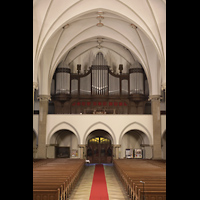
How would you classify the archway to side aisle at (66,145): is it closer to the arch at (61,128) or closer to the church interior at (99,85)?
the church interior at (99,85)

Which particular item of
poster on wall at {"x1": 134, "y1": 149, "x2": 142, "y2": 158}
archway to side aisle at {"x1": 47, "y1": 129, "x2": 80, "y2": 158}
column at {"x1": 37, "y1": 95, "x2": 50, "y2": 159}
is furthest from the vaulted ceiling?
poster on wall at {"x1": 134, "y1": 149, "x2": 142, "y2": 158}

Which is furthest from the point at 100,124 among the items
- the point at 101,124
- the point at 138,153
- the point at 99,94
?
the point at 138,153

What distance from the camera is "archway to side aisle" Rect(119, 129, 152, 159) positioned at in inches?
997

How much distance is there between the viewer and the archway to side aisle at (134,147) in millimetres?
25312

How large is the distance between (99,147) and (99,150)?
0.30 meters

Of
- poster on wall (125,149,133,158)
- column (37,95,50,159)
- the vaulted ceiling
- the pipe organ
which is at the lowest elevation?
poster on wall (125,149,133,158)

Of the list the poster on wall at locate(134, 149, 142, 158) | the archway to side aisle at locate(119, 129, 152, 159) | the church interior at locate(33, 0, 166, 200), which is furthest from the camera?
the poster on wall at locate(134, 149, 142, 158)

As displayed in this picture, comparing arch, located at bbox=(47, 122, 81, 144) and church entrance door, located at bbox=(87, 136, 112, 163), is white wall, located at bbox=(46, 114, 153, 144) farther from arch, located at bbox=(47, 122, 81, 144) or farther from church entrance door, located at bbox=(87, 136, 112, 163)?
church entrance door, located at bbox=(87, 136, 112, 163)

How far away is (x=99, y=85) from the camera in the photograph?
25984mm

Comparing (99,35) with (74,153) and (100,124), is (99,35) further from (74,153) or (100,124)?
(74,153)
